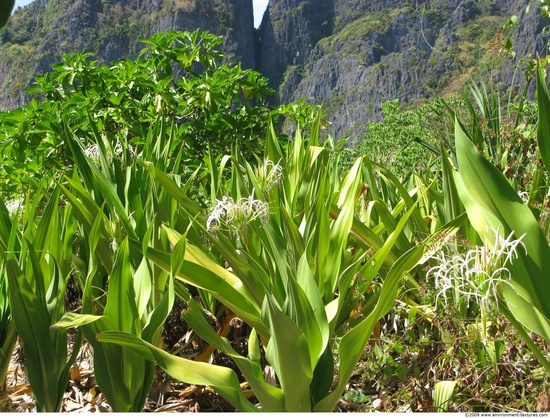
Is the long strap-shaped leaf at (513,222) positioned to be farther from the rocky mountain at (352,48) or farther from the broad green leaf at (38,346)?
the rocky mountain at (352,48)

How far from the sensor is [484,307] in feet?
3.57

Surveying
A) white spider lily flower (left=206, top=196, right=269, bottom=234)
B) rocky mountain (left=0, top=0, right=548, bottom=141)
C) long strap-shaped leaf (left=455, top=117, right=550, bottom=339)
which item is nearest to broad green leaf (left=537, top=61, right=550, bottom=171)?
long strap-shaped leaf (left=455, top=117, right=550, bottom=339)

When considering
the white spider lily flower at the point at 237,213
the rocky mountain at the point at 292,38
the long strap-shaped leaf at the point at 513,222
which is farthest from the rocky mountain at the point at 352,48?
the long strap-shaped leaf at the point at 513,222

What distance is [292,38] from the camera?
3194 inches

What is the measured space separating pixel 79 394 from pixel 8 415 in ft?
1.60

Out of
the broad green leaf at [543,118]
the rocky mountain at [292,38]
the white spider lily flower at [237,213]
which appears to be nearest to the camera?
the broad green leaf at [543,118]

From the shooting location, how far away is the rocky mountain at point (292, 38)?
5859 cm

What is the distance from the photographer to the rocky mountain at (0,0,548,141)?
2307 inches

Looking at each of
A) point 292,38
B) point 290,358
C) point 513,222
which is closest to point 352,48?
point 292,38

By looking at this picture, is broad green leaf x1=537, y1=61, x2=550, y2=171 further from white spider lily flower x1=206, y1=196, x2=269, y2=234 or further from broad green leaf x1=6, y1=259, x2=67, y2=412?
broad green leaf x1=6, y1=259, x2=67, y2=412

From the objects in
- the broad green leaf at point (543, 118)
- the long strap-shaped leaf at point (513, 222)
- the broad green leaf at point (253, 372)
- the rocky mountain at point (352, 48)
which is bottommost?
the broad green leaf at point (253, 372)

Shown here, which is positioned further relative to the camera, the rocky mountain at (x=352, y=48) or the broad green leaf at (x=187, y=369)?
the rocky mountain at (x=352, y=48)

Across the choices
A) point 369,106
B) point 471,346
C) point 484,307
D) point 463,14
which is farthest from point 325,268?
point 369,106

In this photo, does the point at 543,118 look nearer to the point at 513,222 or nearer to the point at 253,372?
the point at 513,222
